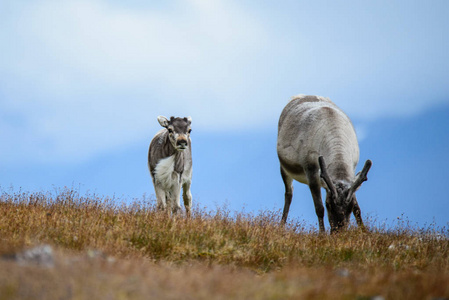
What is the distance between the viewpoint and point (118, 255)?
7641 millimetres

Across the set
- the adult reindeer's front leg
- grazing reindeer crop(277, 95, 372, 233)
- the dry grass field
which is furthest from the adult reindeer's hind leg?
the dry grass field

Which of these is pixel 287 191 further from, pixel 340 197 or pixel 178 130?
pixel 178 130

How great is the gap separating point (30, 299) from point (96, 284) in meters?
0.49

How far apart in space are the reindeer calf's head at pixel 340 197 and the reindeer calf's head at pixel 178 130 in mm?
3505

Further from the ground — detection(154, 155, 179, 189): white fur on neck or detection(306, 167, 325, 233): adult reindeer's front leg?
detection(154, 155, 179, 189): white fur on neck

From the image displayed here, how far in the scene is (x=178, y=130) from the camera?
532 inches

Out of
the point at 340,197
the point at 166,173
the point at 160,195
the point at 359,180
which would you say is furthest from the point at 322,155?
the point at 160,195

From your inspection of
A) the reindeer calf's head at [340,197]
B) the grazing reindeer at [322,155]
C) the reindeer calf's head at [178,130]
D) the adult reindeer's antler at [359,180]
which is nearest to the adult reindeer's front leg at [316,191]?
the grazing reindeer at [322,155]

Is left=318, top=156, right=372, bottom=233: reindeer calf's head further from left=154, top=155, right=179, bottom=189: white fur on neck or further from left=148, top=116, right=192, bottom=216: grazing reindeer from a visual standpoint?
left=154, top=155, right=179, bottom=189: white fur on neck

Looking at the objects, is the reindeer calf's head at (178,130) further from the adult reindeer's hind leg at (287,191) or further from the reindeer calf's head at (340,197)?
the adult reindeer's hind leg at (287,191)

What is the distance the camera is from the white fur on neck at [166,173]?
13844 millimetres

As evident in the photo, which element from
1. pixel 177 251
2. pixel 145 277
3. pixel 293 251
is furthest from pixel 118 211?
pixel 145 277

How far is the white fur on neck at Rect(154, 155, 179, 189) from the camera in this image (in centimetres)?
1384

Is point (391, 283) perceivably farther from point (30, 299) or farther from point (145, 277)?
point (30, 299)
